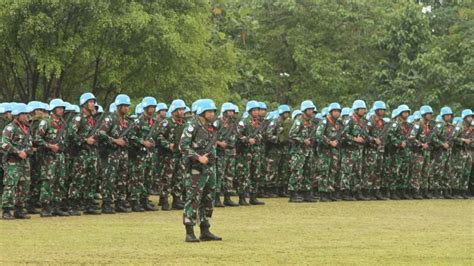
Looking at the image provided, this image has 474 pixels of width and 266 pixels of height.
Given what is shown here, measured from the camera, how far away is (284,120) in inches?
901

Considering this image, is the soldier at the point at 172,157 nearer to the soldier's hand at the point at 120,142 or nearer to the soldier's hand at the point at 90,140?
the soldier's hand at the point at 120,142

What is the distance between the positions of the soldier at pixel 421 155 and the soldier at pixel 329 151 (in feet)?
6.56

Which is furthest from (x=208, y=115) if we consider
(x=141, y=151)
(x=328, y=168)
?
(x=328, y=168)

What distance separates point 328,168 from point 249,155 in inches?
79.4

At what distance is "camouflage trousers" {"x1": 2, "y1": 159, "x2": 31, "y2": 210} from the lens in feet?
56.1

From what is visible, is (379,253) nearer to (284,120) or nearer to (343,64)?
(284,120)

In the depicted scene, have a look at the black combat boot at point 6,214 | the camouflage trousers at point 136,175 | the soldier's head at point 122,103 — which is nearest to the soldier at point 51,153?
the black combat boot at point 6,214

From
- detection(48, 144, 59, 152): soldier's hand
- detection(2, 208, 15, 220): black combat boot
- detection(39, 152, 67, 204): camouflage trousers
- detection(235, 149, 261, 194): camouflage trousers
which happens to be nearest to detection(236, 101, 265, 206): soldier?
detection(235, 149, 261, 194): camouflage trousers

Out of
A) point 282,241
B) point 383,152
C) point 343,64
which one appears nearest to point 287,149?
point 383,152

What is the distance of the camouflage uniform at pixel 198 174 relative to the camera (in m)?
13.9

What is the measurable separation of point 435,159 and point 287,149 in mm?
3577

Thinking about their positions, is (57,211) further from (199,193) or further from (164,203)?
(199,193)

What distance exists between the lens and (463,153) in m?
23.8

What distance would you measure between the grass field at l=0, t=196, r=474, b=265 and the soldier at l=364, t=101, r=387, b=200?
9.46 ft
